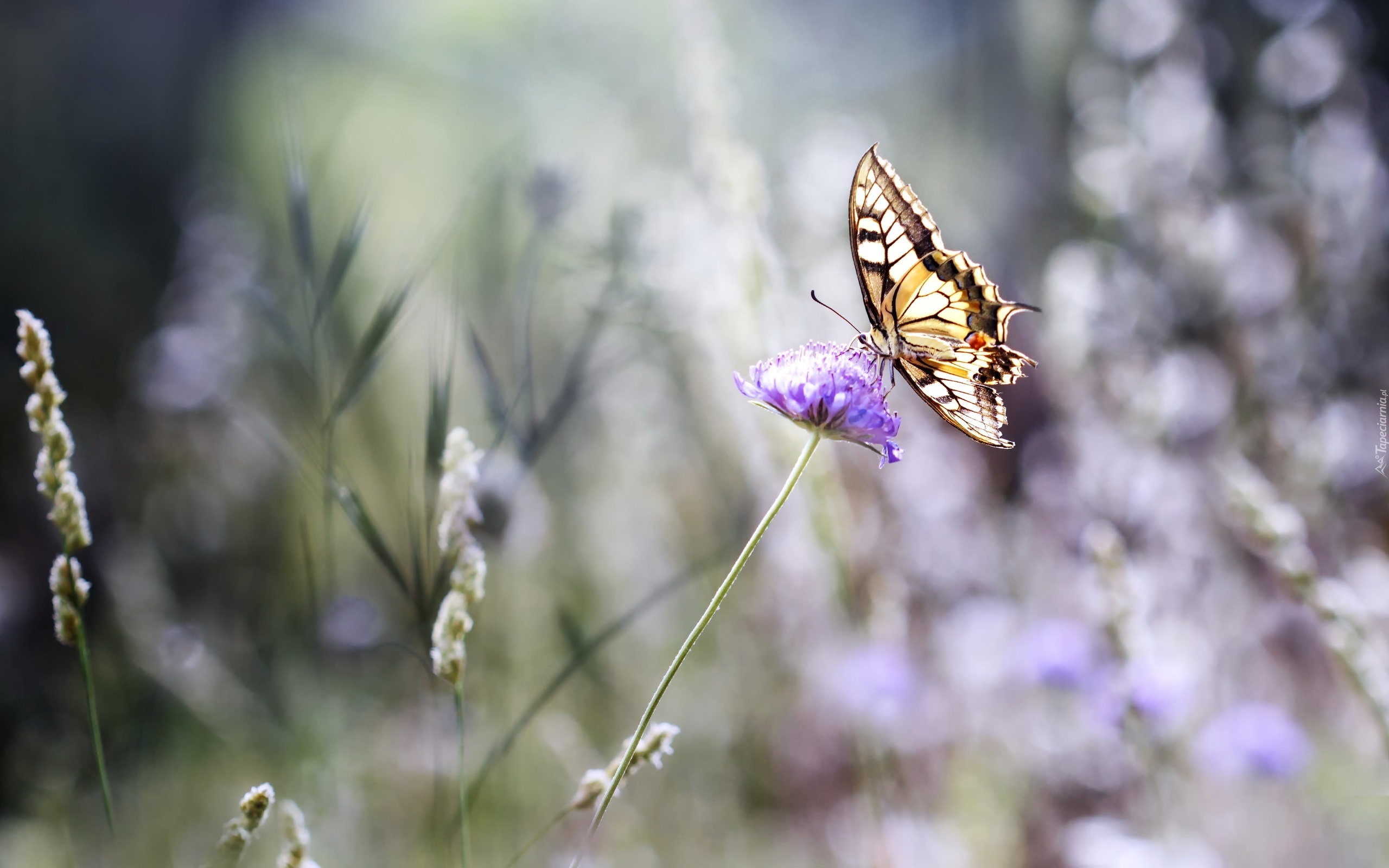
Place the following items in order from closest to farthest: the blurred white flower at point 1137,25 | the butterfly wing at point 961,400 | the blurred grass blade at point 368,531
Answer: the blurred grass blade at point 368,531 < the butterfly wing at point 961,400 < the blurred white flower at point 1137,25

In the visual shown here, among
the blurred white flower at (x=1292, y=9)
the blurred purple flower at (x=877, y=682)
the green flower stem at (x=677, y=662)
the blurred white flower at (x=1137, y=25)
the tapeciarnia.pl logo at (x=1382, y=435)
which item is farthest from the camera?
the blurred white flower at (x=1292, y=9)

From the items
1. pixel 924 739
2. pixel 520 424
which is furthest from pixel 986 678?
pixel 520 424

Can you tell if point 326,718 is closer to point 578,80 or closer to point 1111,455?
point 1111,455

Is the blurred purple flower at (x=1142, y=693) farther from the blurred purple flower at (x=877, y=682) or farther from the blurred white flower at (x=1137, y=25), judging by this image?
the blurred white flower at (x=1137, y=25)

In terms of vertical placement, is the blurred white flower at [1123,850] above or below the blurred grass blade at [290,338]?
above

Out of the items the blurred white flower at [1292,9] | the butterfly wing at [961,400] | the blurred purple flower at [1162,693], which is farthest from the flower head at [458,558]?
the blurred white flower at [1292,9]

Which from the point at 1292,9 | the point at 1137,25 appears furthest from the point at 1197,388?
the point at 1292,9
